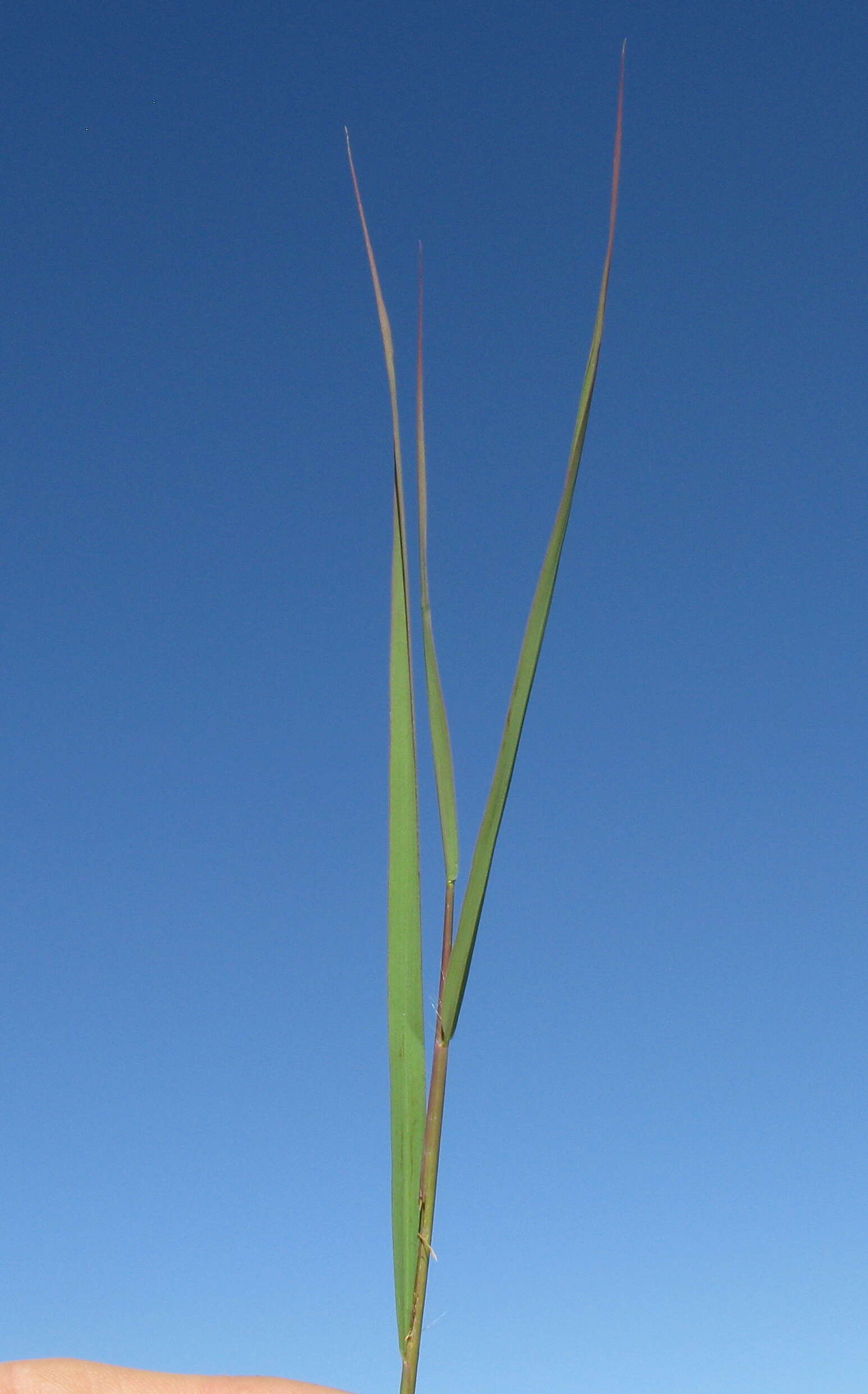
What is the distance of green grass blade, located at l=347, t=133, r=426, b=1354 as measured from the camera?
1.17m

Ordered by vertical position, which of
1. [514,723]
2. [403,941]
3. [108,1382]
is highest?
[514,723]

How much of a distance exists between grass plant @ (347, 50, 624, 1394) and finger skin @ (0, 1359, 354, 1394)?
69.4 inches

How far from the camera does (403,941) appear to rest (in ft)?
4.10

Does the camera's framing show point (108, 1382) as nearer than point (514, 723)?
No

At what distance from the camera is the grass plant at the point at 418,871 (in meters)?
1.16

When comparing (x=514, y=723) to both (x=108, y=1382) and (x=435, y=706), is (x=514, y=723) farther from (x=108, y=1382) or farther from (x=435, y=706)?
(x=108, y=1382)

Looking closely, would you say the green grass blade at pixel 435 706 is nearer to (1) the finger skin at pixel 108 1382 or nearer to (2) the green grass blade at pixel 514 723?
(2) the green grass blade at pixel 514 723

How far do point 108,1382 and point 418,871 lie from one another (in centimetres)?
220

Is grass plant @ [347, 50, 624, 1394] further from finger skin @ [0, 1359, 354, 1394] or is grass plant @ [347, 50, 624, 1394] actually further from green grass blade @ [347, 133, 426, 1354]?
finger skin @ [0, 1359, 354, 1394]

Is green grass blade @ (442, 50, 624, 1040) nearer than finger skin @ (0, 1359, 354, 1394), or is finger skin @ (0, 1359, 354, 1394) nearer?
green grass blade @ (442, 50, 624, 1040)

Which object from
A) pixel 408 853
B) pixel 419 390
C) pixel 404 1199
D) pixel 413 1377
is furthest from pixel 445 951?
pixel 419 390

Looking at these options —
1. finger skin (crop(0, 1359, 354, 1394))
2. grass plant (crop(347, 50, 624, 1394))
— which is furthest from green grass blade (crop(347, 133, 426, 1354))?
finger skin (crop(0, 1359, 354, 1394))

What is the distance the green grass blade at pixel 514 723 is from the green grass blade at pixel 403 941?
0.05 metres

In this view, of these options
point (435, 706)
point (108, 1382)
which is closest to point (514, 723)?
point (435, 706)
